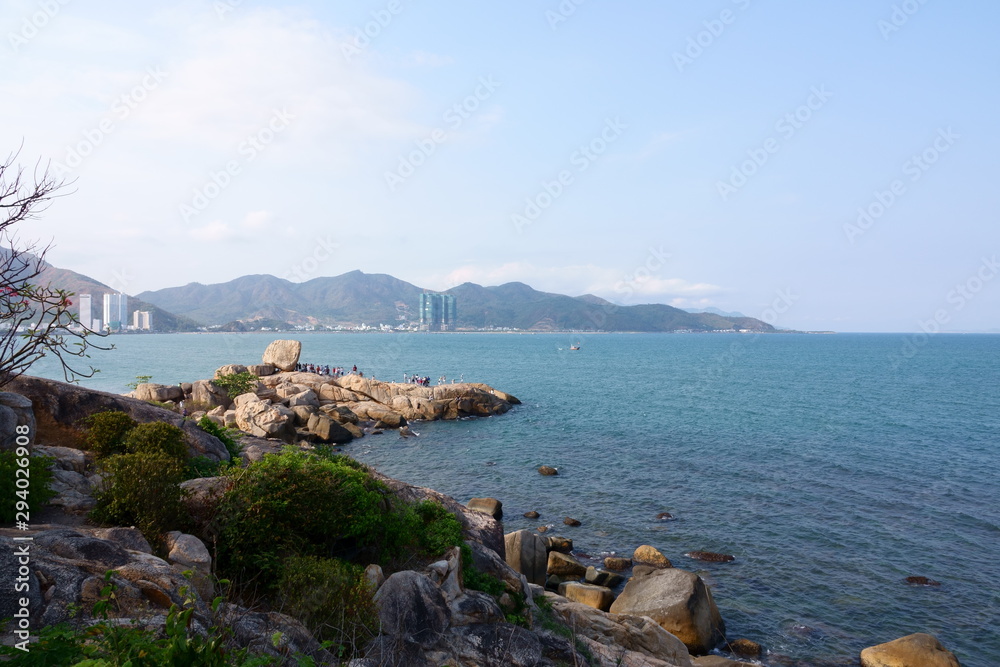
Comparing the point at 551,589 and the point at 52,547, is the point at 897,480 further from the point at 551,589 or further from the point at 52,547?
the point at 52,547

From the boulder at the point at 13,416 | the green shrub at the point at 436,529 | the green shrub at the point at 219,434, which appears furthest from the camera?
the green shrub at the point at 219,434

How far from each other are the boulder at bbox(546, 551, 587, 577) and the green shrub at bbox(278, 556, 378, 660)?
522 inches

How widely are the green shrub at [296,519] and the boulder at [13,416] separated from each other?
5377mm

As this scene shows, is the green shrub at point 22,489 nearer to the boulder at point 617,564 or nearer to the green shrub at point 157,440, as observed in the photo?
the green shrub at point 157,440

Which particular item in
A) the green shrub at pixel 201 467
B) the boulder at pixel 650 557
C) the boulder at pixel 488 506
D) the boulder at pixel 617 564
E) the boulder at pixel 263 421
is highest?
the green shrub at pixel 201 467

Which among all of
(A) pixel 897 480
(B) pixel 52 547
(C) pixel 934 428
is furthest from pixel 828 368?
(B) pixel 52 547

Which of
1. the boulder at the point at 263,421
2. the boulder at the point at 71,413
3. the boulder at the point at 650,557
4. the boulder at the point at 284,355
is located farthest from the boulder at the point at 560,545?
the boulder at the point at 284,355

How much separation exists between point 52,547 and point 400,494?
781 centimetres

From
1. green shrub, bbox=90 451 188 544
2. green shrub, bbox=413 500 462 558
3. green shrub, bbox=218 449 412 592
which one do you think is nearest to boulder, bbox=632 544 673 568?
green shrub, bbox=413 500 462 558

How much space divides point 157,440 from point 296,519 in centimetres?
528

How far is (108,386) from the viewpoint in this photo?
228ft

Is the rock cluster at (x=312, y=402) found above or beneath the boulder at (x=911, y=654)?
above

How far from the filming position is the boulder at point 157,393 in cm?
4003

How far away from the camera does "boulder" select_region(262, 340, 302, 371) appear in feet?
185
